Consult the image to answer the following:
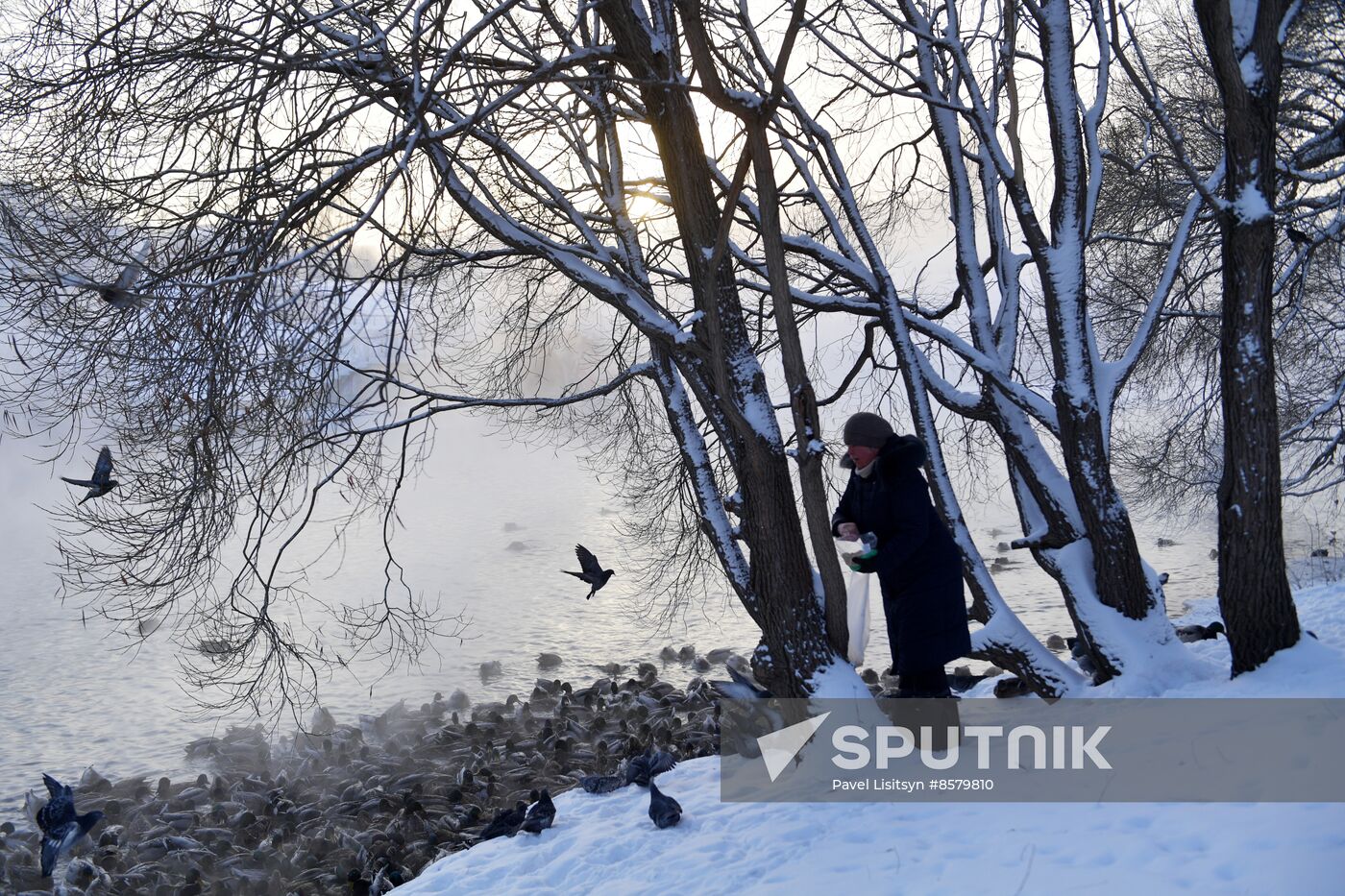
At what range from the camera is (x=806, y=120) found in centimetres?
586

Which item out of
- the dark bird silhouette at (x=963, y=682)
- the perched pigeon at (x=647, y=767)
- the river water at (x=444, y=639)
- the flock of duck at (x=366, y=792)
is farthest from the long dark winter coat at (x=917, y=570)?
the river water at (x=444, y=639)

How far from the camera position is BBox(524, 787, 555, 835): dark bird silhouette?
4809 mm

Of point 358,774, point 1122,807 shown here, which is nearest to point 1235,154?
point 1122,807

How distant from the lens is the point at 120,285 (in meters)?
4.45

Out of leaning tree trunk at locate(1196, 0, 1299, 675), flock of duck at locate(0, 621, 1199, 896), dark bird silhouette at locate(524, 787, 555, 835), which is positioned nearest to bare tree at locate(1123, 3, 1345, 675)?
leaning tree trunk at locate(1196, 0, 1299, 675)

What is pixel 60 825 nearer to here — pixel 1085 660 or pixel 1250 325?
pixel 1085 660

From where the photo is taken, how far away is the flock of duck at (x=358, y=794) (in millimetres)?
6289

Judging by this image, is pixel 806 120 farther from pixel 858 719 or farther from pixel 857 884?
pixel 857 884

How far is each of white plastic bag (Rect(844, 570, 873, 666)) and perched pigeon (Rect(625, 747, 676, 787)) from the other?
123 cm

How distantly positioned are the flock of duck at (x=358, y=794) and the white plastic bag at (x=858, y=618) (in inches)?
25.7

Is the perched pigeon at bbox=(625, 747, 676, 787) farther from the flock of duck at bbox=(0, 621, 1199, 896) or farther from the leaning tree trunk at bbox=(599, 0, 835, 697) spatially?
the leaning tree trunk at bbox=(599, 0, 835, 697)

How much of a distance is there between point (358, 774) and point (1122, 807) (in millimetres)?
6241

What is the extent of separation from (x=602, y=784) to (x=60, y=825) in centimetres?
369

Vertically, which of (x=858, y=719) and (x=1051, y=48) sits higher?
(x=1051, y=48)
